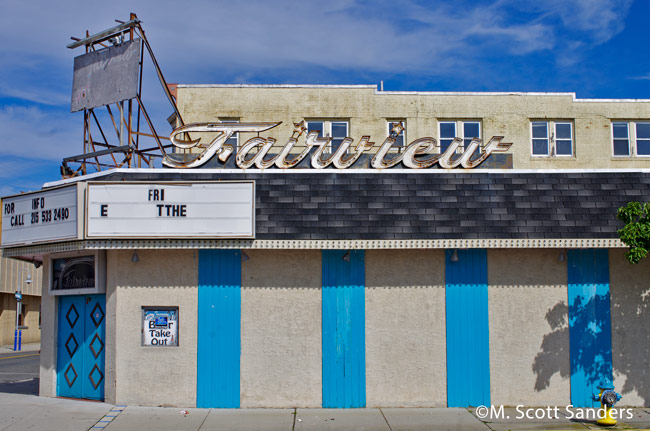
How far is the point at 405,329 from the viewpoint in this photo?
1391cm

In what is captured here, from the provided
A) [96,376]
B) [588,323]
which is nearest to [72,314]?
[96,376]

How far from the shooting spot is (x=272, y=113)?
76.6ft

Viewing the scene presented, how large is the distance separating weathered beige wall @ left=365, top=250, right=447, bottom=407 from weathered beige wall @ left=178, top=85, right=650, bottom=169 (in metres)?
9.76

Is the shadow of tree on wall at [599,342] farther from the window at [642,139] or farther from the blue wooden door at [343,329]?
the window at [642,139]

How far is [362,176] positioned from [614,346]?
20.6 ft

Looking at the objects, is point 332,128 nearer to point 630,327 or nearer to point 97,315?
point 97,315

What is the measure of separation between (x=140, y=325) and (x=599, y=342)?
9477 millimetres

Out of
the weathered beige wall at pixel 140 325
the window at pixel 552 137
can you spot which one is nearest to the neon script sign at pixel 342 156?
the weathered beige wall at pixel 140 325

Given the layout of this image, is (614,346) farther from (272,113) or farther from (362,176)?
(272,113)

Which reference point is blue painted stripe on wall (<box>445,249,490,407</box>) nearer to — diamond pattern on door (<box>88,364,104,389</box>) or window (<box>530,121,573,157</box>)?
diamond pattern on door (<box>88,364,104,389</box>)

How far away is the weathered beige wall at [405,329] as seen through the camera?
45.1ft

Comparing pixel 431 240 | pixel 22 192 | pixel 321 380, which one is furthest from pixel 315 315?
pixel 22 192

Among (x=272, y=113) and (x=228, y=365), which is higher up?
(x=272, y=113)

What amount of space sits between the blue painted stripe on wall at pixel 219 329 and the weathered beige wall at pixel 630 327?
7803 mm
